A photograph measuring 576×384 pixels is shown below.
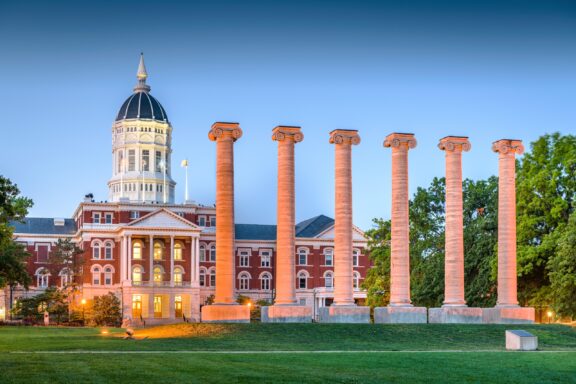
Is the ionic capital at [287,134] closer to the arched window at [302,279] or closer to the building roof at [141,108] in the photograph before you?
the arched window at [302,279]

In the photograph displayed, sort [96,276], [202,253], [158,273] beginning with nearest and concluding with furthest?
[96,276] < [158,273] < [202,253]

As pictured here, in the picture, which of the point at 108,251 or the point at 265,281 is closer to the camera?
the point at 108,251

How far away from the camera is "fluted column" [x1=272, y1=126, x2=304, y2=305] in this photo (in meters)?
62.7

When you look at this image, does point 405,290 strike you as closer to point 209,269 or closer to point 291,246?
point 291,246

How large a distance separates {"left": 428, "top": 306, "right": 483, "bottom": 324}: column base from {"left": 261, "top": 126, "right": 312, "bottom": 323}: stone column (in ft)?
30.5

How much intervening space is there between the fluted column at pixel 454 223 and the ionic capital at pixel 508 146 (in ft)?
7.72

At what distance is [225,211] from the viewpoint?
199 feet

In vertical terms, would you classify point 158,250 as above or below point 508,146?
below

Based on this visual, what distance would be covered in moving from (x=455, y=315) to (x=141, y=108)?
103541 millimetres

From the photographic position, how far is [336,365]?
3831cm

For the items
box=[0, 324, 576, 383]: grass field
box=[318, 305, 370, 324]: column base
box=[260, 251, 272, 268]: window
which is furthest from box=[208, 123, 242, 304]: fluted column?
box=[260, 251, 272, 268]: window

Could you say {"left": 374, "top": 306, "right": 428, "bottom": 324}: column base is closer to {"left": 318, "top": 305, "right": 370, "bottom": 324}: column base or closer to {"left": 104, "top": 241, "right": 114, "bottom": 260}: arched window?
{"left": 318, "top": 305, "right": 370, "bottom": 324}: column base

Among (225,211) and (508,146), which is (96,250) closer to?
(225,211)

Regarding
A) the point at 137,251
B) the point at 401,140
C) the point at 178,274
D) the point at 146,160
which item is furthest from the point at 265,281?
the point at 401,140
